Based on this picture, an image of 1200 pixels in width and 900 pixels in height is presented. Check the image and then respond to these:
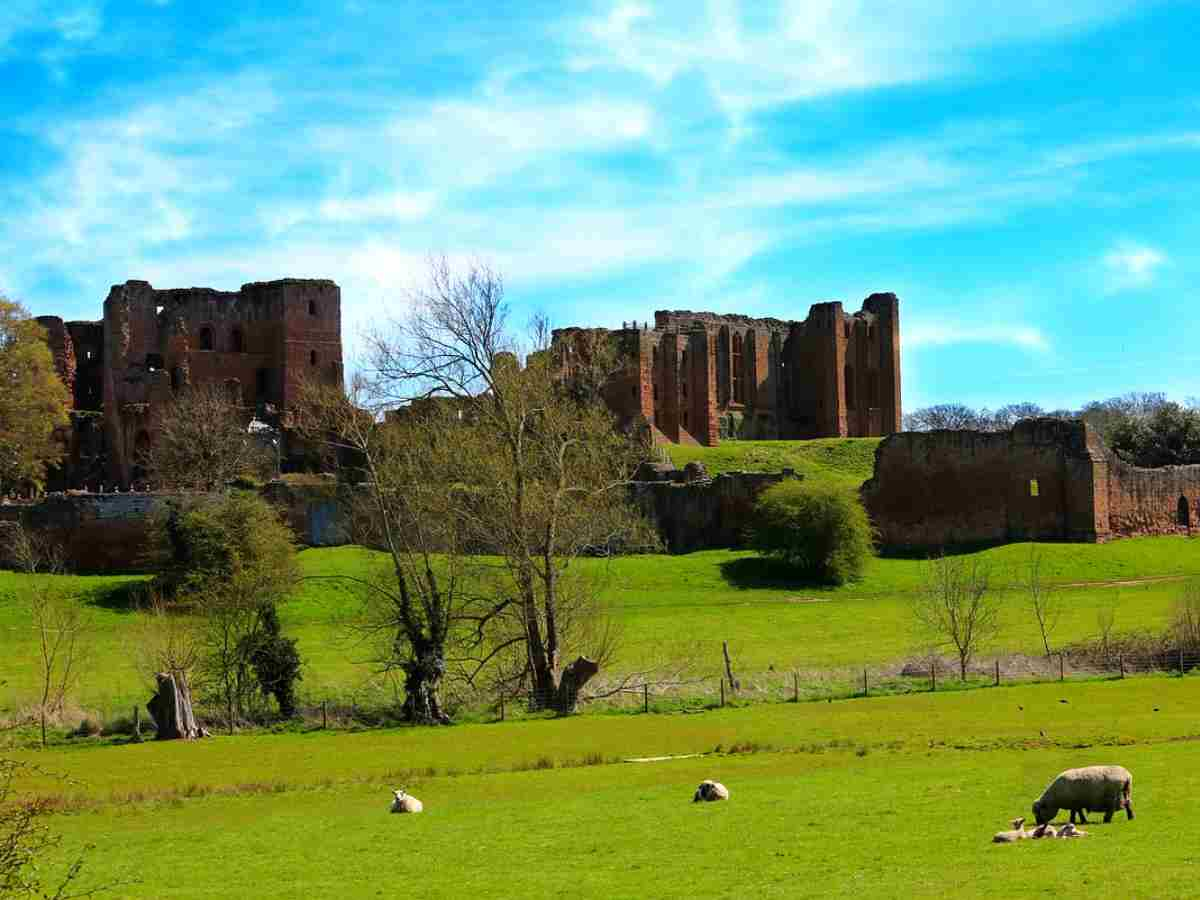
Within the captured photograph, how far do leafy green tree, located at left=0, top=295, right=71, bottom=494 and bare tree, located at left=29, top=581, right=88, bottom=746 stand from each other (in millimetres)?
15656

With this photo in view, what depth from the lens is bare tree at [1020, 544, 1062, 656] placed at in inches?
1509

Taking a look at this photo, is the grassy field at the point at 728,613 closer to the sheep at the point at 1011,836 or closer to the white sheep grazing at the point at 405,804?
the white sheep grazing at the point at 405,804

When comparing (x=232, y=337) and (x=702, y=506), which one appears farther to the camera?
(x=232, y=337)

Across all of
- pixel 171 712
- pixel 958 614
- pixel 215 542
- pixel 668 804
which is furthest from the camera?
pixel 215 542

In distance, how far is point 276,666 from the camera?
3064 cm

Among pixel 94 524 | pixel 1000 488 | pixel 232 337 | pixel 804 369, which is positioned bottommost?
pixel 94 524

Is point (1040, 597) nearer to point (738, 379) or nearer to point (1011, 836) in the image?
point (1011, 836)

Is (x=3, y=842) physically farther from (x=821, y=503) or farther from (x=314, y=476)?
(x=314, y=476)

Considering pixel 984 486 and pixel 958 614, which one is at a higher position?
pixel 984 486

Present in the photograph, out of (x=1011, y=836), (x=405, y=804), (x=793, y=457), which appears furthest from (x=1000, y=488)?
(x=1011, y=836)

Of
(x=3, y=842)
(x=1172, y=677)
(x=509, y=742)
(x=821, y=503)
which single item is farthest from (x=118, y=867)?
(x=821, y=503)

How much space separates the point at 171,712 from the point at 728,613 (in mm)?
19413

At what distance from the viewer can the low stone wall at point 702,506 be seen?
57125 millimetres

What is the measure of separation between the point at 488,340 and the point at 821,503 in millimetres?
21006
